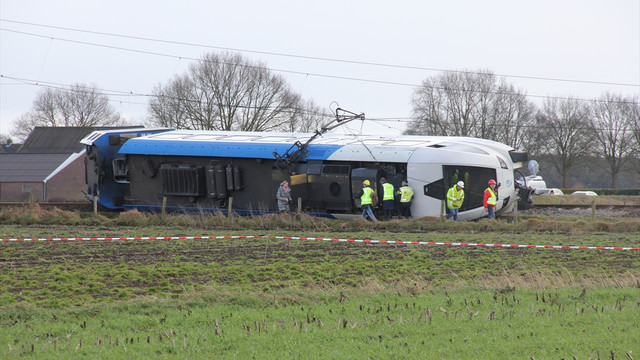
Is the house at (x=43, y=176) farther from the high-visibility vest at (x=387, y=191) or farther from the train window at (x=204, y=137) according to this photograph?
the high-visibility vest at (x=387, y=191)

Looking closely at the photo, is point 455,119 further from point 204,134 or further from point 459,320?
point 459,320

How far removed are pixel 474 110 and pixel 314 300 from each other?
184ft

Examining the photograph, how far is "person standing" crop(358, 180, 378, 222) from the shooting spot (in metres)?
22.3

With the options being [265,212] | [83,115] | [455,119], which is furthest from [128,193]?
[83,115]

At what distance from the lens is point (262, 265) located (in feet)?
44.4

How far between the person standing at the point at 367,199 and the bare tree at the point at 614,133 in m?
47.0

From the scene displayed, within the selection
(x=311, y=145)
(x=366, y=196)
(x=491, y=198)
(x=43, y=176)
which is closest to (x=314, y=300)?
(x=366, y=196)

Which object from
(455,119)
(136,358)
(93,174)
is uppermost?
(455,119)

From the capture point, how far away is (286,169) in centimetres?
2394

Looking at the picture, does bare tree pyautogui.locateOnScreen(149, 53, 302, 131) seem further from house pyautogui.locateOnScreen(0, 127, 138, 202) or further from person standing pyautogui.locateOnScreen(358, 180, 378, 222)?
person standing pyautogui.locateOnScreen(358, 180, 378, 222)

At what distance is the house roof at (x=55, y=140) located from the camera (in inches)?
2281

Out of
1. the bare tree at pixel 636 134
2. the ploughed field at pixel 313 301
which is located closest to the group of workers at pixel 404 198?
the ploughed field at pixel 313 301

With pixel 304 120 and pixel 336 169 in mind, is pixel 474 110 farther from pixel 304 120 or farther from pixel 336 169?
pixel 336 169

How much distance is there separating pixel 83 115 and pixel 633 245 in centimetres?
6682
